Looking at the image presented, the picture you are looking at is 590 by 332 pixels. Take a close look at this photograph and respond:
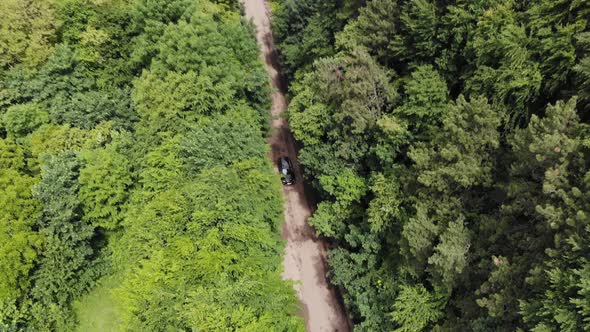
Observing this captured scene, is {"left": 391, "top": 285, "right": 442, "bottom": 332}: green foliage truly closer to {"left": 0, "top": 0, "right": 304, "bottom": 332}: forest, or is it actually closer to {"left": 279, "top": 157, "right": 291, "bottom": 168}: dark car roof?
{"left": 0, "top": 0, "right": 304, "bottom": 332}: forest

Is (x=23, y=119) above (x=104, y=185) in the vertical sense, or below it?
below

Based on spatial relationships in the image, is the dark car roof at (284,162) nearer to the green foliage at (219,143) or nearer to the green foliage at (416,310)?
the green foliage at (219,143)

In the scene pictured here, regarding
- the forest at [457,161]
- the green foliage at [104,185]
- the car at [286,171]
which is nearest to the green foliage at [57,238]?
the green foliage at [104,185]

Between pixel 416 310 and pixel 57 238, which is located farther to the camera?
pixel 57 238

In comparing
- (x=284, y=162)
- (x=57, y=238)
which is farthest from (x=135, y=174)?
(x=284, y=162)

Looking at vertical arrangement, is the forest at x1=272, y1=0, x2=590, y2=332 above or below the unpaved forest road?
above

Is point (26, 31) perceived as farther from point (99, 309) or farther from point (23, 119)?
point (99, 309)

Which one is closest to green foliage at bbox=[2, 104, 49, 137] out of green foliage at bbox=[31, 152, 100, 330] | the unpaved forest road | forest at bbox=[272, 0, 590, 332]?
green foliage at bbox=[31, 152, 100, 330]
